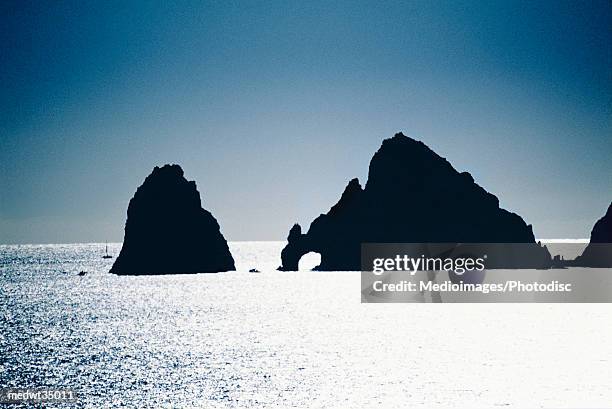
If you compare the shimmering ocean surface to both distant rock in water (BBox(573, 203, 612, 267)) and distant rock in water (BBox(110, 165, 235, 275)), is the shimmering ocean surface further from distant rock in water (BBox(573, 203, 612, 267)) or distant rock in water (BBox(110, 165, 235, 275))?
distant rock in water (BBox(573, 203, 612, 267))

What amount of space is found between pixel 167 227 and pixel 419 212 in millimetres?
67483

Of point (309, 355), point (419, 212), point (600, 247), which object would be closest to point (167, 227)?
point (419, 212)

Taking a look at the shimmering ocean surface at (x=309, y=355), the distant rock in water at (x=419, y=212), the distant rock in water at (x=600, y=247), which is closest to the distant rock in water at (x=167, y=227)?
the distant rock in water at (x=419, y=212)

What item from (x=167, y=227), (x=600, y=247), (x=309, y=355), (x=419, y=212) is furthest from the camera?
(x=600, y=247)

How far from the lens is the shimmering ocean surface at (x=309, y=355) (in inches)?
1441

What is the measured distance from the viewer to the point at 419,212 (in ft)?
559

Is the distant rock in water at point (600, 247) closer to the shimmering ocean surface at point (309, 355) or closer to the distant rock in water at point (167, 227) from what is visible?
the shimmering ocean surface at point (309, 355)

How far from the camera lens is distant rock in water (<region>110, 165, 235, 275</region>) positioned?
6314 inches

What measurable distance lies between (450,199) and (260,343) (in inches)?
4723

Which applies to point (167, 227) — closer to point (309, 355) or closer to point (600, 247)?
point (309, 355)

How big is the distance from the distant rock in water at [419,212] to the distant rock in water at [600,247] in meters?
17.5

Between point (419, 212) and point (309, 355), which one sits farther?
point (419, 212)

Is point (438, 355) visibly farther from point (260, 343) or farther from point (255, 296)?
point (255, 296)

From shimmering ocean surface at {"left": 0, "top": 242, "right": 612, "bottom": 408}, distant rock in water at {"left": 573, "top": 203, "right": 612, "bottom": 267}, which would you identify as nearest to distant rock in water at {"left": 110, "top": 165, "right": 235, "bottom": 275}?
shimmering ocean surface at {"left": 0, "top": 242, "right": 612, "bottom": 408}
